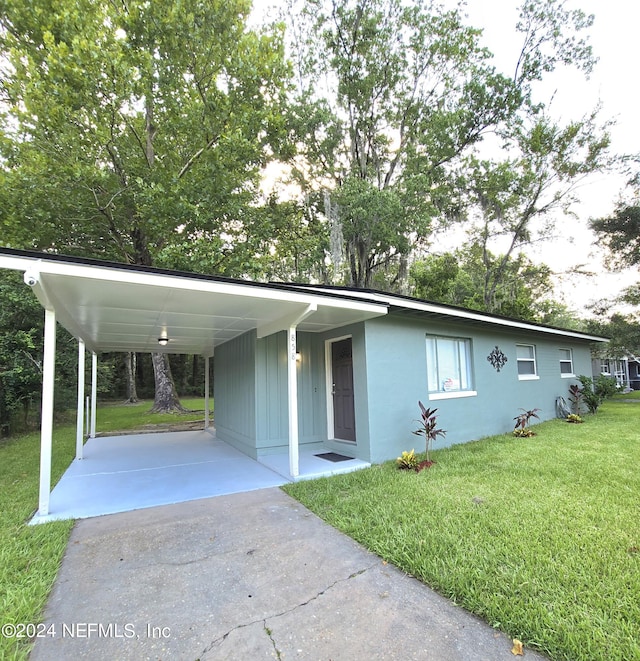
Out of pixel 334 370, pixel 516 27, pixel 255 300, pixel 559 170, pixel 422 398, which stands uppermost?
pixel 516 27

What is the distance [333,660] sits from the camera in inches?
70.8

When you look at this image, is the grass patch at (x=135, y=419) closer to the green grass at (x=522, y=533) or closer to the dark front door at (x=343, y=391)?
the dark front door at (x=343, y=391)

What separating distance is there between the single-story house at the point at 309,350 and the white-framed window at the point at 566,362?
2667 millimetres

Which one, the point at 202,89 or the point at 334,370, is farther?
the point at 202,89

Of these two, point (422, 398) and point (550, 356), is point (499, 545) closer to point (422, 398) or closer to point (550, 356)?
point (422, 398)

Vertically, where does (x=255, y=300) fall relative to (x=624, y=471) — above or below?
above

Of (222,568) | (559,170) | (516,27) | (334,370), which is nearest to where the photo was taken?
(222,568)

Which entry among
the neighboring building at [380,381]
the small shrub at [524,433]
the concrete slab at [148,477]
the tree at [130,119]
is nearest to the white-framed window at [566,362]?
the neighboring building at [380,381]

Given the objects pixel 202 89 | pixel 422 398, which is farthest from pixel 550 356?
pixel 202 89

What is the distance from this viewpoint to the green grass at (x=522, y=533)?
1998mm

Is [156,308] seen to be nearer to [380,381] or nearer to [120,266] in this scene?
[120,266]

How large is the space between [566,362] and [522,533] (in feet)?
33.3

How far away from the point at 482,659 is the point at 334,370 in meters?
5.31

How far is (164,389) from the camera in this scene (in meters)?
13.8
